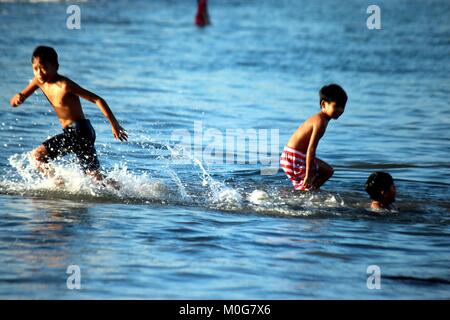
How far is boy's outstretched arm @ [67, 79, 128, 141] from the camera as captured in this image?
27.7ft

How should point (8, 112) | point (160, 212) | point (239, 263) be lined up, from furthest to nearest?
point (8, 112)
point (160, 212)
point (239, 263)

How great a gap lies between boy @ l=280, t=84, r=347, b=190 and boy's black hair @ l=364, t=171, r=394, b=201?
24.7 inches

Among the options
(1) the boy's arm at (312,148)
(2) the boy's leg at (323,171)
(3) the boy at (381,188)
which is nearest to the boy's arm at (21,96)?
(1) the boy's arm at (312,148)

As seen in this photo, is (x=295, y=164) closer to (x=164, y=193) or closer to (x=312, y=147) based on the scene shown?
(x=312, y=147)

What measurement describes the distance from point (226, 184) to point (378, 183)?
1892 millimetres

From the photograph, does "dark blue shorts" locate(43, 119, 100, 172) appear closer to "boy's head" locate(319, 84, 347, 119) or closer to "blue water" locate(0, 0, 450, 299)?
"blue water" locate(0, 0, 450, 299)

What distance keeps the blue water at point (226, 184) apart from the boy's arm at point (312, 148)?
226 millimetres

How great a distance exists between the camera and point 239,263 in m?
6.93

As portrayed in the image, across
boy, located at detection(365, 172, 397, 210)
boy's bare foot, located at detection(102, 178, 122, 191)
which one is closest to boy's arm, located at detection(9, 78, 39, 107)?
boy's bare foot, located at detection(102, 178, 122, 191)

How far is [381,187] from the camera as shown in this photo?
8.45m

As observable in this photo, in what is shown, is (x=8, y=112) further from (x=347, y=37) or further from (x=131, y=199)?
(x=347, y=37)
